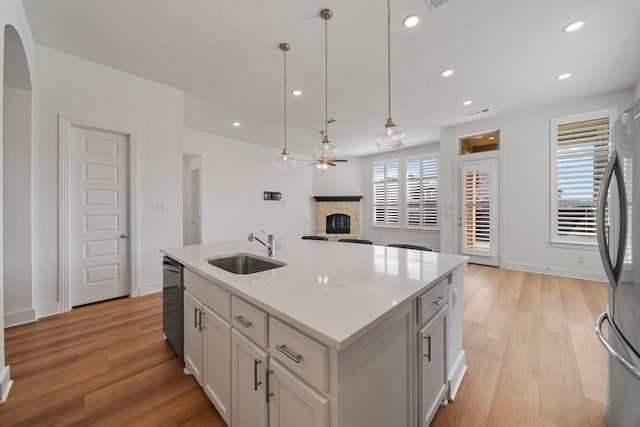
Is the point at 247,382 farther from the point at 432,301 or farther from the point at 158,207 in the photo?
the point at 158,207

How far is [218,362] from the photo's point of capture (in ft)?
4.44

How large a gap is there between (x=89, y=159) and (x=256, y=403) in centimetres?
343

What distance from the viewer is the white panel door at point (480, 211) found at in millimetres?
4762

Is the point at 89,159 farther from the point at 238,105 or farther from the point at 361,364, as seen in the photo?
the point at 361,364

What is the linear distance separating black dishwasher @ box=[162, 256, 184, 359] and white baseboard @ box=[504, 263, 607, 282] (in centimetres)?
538

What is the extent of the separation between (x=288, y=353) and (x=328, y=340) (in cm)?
27

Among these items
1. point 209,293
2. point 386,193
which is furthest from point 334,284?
point 386,193

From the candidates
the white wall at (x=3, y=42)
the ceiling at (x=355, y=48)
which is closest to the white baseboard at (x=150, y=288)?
→ the white wall at (x=3, y=42)

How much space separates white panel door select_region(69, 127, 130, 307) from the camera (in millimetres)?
2842

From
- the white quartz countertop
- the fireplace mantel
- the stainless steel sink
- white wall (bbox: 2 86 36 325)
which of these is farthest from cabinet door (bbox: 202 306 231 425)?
the fireplace mantel

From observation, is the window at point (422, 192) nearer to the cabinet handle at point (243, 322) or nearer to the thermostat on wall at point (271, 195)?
the thermostat on wall at point (271, 195)

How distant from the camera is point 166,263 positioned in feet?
6.64

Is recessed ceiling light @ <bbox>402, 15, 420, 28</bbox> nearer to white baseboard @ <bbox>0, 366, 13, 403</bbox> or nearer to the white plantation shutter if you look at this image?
the white plantation shutter

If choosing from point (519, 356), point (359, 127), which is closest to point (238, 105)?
point (359, 127)
